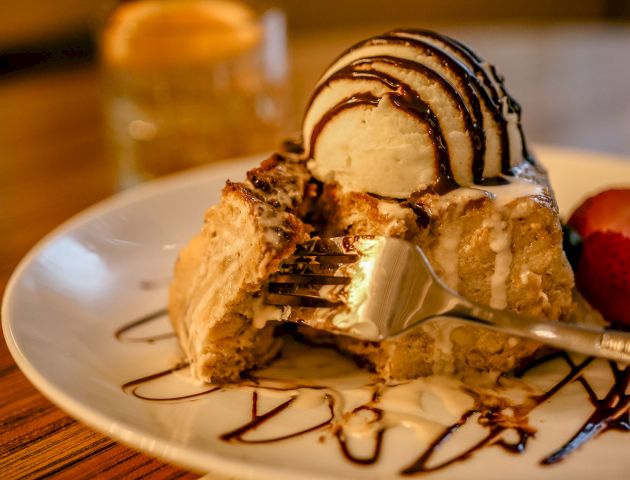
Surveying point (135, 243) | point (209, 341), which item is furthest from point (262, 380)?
point (135, 243)

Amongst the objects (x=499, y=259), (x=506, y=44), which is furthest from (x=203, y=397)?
(x=506, y=44)

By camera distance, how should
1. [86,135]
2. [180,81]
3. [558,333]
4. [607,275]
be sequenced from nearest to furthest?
1. [558,333]
2. [607,275]
3. [180,81]
4. [86,135]

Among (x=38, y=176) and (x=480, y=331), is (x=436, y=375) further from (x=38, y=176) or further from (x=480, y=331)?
(x=38, y=176)

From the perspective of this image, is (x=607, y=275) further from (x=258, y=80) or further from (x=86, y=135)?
(x=86, y=135)

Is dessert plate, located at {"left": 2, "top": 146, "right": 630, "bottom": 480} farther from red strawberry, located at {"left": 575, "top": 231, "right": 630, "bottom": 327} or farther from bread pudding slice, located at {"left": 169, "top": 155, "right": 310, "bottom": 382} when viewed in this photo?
red strawberry, located at {"left": 575, "top": 231, "right": 630, "bottom": 327}

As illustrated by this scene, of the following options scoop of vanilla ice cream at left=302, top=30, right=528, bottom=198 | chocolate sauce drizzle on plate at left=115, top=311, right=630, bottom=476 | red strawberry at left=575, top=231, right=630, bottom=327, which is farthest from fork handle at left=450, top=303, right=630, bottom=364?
red strawberry at left=575, top=231, right=630, bottom=327

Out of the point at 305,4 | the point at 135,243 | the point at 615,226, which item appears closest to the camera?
the point at 615,226

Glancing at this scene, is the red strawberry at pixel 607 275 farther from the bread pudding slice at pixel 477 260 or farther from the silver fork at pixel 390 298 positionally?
the silver fork at pixel 390 298
